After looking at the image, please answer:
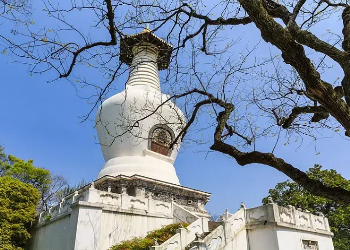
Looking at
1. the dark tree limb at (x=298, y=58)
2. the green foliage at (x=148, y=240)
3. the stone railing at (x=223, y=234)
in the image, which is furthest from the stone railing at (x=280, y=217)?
the dark tree limb at (x=298, y=58)

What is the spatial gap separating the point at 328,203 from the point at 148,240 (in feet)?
45.2

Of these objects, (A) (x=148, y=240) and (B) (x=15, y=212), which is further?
(B) (x=15, y=212)

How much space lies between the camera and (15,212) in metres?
14.2

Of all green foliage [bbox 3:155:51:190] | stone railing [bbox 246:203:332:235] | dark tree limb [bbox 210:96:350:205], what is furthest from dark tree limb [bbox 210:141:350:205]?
green foliage [bbox 3:155:51:190]

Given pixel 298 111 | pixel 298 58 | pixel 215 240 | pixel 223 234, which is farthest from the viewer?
pixel 223 234

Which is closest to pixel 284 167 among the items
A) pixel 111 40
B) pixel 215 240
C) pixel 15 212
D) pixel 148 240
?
pixel 111 40

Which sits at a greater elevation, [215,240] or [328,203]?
[328,203]

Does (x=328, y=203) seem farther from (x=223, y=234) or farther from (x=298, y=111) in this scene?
(x=298, y=111)

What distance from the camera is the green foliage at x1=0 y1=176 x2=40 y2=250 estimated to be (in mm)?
13532

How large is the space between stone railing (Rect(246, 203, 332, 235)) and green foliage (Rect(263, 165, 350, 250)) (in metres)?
6.06

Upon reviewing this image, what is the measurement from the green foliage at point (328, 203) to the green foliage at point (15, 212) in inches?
551

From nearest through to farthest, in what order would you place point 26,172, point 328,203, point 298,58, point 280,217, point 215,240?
point 298,58 < point 215,240 < point 280,217 < point 328,203 < point 26,172

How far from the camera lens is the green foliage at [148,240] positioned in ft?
35.1

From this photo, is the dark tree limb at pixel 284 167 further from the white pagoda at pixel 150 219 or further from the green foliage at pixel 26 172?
the green foliage at pixel 26 172
